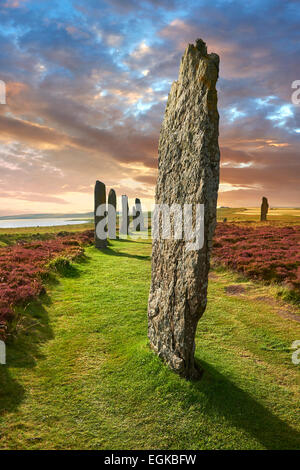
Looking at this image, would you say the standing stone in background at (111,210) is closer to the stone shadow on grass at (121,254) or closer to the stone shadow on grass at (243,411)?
the stone shadow on grass at (121,254)

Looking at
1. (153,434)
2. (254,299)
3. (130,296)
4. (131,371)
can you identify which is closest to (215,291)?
(254,299)

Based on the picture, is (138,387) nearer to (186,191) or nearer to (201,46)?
(186,191)

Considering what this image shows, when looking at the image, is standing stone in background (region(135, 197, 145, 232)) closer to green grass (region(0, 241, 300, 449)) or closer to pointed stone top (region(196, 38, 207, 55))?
green grass (region(0, 241, 300, 449))

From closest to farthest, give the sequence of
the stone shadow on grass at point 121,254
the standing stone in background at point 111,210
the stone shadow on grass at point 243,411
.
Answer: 1. the stone shadow on grass at point 243,411
2. the stone shadow on grass at point 121,254
3. the standing stone in background at point 111,210

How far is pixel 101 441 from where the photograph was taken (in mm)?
4648

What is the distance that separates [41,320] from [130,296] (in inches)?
147

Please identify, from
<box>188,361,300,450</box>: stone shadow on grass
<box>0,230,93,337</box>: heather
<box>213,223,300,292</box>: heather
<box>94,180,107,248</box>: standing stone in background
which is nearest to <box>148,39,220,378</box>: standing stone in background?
<box>188,361,300,450</box>: stone shadow on grass

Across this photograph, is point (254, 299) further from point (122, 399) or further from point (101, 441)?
point (101, 441)

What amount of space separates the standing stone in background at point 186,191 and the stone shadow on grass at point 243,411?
398mm

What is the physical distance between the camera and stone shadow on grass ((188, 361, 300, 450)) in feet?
15.5

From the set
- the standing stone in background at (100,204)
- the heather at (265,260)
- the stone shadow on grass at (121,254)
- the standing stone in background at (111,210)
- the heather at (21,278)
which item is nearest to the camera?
the heather at (21,278)

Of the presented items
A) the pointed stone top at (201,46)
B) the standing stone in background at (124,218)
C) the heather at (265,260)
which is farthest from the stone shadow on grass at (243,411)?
the standing stone in background at (124,218)

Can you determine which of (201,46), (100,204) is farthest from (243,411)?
(100,204)

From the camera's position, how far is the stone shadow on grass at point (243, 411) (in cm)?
471
